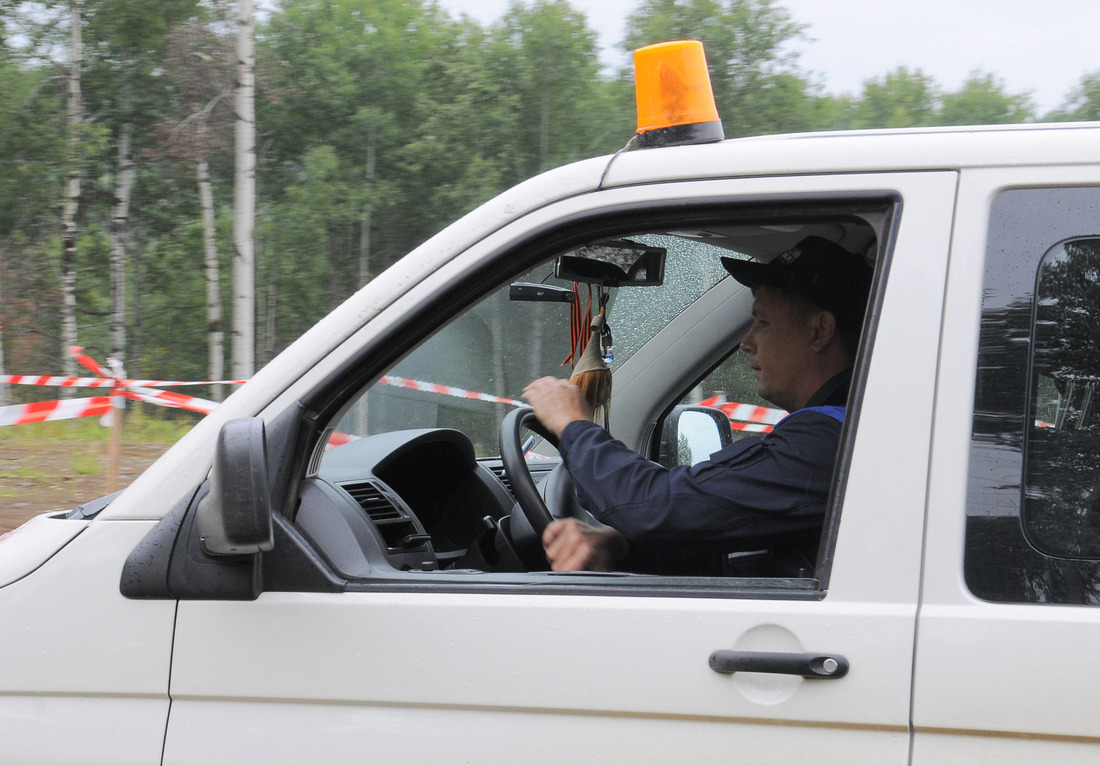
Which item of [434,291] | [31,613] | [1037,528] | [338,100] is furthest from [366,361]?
[338,100]

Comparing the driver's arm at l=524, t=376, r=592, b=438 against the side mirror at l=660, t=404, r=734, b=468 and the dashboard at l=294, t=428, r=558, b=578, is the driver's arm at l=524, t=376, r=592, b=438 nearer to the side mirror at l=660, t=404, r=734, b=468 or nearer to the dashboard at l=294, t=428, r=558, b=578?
the dashboard at l=294, t=428, r=558, b=578

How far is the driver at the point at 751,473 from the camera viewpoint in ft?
5.96

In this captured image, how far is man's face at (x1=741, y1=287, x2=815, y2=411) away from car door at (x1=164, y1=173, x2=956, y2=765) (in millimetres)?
639

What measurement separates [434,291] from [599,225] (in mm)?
279

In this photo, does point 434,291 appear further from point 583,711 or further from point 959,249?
point 959,249

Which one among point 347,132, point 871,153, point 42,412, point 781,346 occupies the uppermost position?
point 347,132

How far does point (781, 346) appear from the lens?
223 centimetres

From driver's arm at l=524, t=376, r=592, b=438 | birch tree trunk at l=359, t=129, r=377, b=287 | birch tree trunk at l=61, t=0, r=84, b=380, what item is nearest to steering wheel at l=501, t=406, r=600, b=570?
driver's arm at l=524, t=376, r=592, b=438

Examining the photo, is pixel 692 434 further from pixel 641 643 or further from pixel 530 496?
pixel 641 643

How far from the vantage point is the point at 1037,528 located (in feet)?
4.75

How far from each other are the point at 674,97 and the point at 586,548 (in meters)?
0.85

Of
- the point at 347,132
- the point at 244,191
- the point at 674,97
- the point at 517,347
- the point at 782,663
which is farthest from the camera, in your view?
the point at 347,132

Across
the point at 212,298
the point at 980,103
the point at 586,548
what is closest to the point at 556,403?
the point at 586,548

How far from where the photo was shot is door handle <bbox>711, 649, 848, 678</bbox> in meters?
1.43
